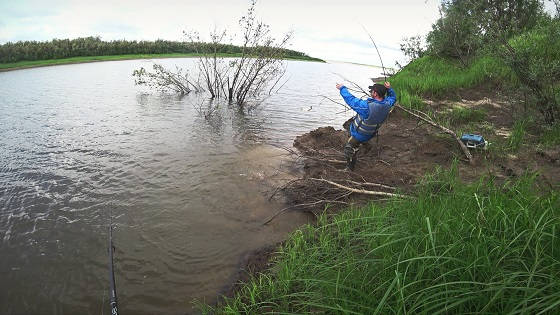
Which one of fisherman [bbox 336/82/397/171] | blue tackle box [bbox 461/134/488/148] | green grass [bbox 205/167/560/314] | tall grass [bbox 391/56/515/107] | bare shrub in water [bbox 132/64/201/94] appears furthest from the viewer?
bare shrub in water [bbox 132/64/201/94]

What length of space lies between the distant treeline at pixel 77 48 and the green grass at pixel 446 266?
58.0 ft

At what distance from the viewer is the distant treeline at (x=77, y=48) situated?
37.6 m

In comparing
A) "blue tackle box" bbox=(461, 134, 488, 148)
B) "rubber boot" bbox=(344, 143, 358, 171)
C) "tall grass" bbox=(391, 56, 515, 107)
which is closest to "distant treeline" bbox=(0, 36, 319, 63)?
"tall grass" bbox=(391, 56, 515, 107)

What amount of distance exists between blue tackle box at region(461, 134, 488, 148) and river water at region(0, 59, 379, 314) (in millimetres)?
3831

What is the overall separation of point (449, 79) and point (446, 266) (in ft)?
38.8

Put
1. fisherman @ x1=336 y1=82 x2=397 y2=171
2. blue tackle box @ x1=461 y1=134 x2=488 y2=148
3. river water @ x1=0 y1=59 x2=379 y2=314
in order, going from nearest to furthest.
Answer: river water @ x1=0 y1=59 x2=379 y2=314
blue tackle box @ x1=461 y1=134 x2=488 y2=148
fisherman @ x1=336 y1=82 x2=397 y2=171

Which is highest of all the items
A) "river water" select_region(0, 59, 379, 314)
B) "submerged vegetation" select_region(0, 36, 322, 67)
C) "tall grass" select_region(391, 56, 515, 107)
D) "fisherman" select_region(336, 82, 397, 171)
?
"submerged vegetation" select_region(0, 36, 322, 67)

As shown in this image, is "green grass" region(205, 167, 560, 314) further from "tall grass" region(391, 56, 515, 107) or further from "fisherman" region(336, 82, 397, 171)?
"tall grass" region(391, 56, 515, 107)

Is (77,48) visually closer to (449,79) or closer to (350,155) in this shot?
(449,79)

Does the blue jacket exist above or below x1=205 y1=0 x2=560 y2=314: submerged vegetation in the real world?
above

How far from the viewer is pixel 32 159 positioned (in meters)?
8.42

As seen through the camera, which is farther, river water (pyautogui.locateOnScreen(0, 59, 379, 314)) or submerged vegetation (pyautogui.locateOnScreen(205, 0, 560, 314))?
river water (pyautogui.locateOnScreen(0, 59, 379, 314))

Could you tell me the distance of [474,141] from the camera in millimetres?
6105

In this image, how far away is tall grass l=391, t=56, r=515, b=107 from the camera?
10.5 m
